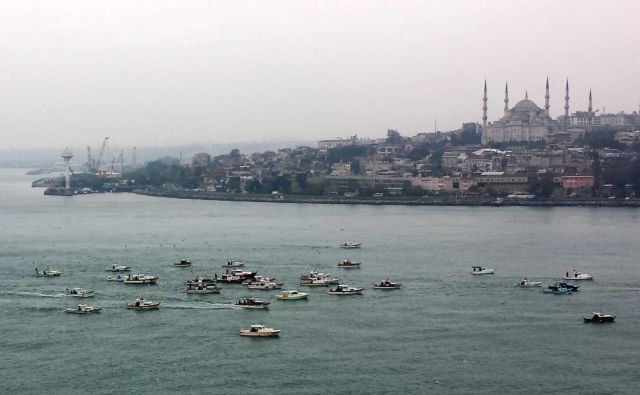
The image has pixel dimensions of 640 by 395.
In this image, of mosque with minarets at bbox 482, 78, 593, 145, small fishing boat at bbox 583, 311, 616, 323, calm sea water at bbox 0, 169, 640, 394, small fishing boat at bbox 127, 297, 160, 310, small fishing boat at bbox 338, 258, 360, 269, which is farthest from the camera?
mosque with minarets at bbox 482, 78, 593, 145

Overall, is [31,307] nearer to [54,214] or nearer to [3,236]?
[3,236]

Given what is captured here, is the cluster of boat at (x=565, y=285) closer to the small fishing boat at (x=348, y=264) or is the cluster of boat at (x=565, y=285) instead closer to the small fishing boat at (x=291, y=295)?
the small fishing boat at (x=348, y=264)

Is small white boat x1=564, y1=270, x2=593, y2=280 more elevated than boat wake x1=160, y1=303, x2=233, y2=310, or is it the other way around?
small white boat x1=564, y1=270, x2=593, y2=280

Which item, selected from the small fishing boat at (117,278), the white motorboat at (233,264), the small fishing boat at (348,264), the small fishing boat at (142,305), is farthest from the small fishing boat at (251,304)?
the small fishing boat at (348,264)

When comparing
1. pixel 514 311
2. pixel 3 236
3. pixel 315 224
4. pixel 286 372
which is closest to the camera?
pixel 286 372

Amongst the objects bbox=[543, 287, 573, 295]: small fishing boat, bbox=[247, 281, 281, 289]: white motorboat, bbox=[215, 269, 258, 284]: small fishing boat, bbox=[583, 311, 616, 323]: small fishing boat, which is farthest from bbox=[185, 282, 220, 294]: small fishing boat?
bbox=[583, 311, 616, 323]: small fishing boat

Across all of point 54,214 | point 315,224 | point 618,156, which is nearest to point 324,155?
point 618,156

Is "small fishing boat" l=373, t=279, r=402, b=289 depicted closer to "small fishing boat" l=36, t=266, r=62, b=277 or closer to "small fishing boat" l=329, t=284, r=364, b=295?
"small fishing boat" l=329, t=284, r=364, b=295
